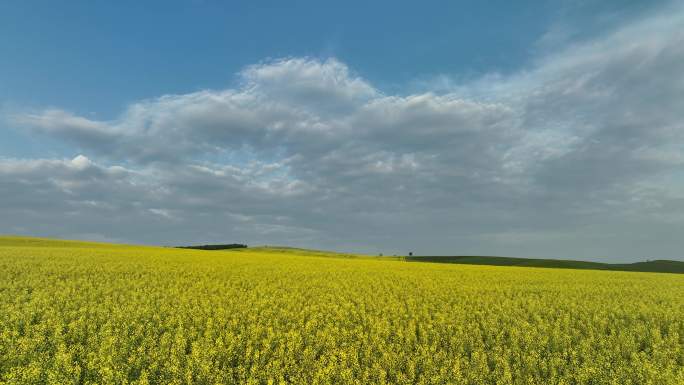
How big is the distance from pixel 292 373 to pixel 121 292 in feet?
41.9

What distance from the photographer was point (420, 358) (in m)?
10.9

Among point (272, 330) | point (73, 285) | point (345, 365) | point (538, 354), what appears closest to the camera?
point (345, 365)

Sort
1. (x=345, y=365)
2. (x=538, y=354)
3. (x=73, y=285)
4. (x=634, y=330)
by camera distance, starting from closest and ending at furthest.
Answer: (x=345, y=365) < (x=538, y=354) < (x=634, y=330) < (x=73, y=285)

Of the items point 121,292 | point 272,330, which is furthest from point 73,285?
point 272,330

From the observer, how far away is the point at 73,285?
798 inches

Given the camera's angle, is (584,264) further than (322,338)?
Yes

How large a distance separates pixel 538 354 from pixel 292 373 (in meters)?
7.20

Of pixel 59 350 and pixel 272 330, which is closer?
pixel 59 350

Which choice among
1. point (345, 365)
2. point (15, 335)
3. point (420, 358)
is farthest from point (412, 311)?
point (15, 335)

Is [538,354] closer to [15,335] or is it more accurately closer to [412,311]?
[412,311]

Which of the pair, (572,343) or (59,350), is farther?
(572,343)

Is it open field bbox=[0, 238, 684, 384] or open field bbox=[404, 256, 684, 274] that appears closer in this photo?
open field bbox=[0, 238, 684, 384]

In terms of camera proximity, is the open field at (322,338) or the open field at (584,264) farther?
the open field at (584,264)

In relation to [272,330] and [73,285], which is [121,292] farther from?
[272,330]
